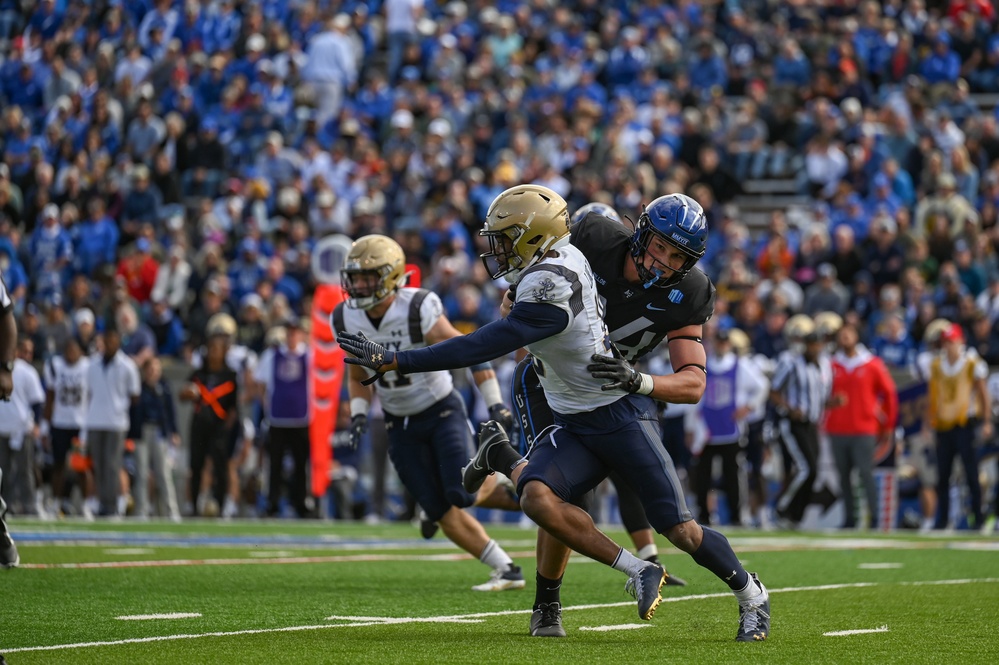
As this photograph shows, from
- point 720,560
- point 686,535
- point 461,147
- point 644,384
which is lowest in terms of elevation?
point 720,560

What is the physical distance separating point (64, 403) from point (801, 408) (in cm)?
697

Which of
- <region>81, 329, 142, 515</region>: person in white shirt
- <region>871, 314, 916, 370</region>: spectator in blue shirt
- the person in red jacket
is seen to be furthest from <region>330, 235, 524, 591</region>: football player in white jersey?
<region>871, 314, 916, 370</region>: spectator in blue shirt

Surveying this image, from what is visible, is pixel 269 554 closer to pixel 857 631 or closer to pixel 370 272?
pixel 370 272

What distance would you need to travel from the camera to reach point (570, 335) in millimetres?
5984

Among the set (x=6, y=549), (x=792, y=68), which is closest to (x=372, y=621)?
(x=6, y=549)

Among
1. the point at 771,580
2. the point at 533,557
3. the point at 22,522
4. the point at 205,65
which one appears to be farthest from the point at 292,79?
the point at 771,580

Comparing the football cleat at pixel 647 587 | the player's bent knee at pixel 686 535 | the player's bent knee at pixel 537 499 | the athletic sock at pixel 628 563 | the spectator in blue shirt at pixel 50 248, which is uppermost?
the spectator in blue shirt at pixel 50 248

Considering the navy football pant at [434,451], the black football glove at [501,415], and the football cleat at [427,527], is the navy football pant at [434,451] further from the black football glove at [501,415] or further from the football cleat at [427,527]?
the black football glove at [501,415]

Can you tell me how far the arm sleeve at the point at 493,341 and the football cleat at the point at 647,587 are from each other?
92cm

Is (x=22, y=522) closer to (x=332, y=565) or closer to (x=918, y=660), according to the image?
(x=332, y=565)

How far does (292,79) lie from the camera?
871 inches

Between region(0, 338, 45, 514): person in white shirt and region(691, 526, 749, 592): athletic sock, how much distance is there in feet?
33.2

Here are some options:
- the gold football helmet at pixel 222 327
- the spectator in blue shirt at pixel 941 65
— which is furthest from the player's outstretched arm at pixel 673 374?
the spectator in blue shirt at pixel 941 65

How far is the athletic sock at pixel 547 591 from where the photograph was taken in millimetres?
6332
